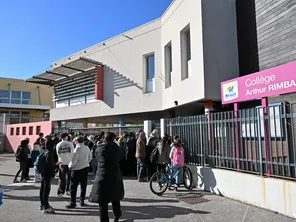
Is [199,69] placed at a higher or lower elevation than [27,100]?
lower

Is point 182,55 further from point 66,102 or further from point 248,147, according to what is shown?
point 66,102

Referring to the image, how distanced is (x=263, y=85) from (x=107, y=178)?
4.46 m

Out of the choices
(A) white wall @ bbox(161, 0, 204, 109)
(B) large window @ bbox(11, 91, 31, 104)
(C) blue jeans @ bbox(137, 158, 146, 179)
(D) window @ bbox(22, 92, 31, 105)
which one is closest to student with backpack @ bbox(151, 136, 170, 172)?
(C) blue jeans @ bbox(137, 158, 146, 179)

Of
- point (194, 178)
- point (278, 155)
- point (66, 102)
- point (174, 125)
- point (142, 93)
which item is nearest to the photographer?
point (278, 155)

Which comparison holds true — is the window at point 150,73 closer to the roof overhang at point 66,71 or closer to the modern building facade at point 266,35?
the roof overhang at point 66,71

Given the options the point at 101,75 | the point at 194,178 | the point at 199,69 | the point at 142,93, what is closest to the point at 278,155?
the point at 194,178

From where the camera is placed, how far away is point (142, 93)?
15070mm

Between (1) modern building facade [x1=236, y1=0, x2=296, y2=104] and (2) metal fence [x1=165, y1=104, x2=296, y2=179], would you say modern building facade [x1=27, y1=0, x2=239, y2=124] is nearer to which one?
(1) modern building facade [x1=236, y1=0, x2=296, y2=104]

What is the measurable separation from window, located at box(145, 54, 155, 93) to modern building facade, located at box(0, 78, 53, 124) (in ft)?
66.9

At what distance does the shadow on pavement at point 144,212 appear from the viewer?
17.4 ft

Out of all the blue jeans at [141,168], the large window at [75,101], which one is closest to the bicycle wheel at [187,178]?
the blue jeans at [141,168]

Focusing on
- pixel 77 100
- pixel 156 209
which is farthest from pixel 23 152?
pixel 77 100

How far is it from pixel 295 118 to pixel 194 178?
3725 millimetres

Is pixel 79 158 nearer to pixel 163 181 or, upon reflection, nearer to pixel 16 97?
pixel 163 181
